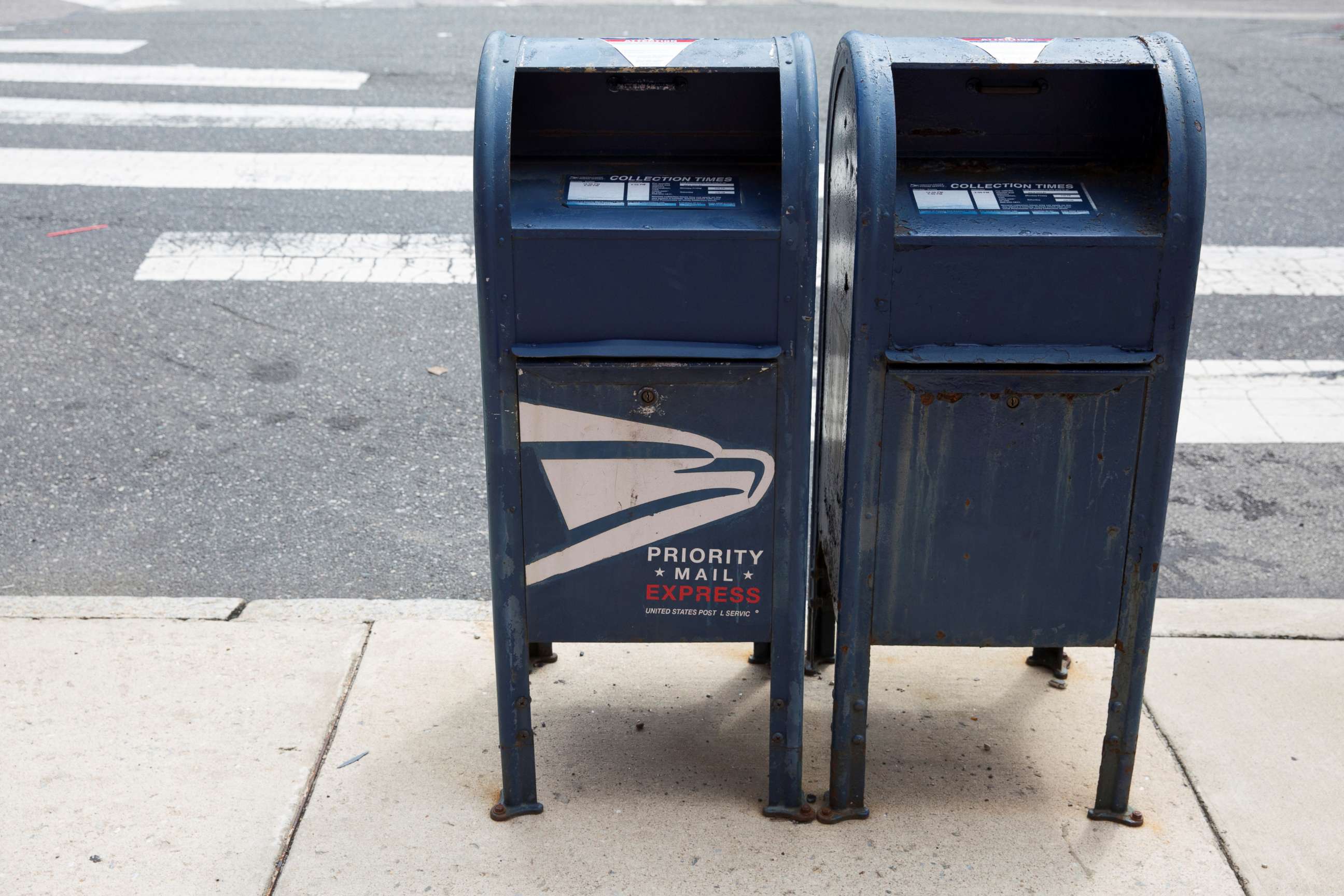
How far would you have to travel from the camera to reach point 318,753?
3.27 meters

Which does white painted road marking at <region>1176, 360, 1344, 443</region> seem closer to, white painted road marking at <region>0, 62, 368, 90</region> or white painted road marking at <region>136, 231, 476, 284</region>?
white painted road marking at <region>136, 231, 476, 284</region>

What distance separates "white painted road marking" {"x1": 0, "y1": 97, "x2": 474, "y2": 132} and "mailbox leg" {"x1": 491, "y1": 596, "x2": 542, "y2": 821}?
6789mm

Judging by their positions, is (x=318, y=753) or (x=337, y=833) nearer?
(x=337, y=833)

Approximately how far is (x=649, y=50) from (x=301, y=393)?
10.4 feet

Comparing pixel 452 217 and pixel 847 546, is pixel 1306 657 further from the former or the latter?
pixel 452 217

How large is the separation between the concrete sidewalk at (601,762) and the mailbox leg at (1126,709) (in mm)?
64

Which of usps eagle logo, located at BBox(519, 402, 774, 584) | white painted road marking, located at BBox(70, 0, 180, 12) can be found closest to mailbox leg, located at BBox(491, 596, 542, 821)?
usps eagle logo, located at BBox(519, 402, 774, 584)

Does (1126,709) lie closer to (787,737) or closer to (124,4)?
(787,737)

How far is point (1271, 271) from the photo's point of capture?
692 cm

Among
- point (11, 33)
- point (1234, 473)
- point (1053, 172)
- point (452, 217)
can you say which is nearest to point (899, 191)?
point (1053, 172)

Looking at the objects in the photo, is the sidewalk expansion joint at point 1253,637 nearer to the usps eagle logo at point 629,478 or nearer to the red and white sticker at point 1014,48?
the usps eagle logo at point 629,478

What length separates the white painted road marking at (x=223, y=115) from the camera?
8961 millimetres

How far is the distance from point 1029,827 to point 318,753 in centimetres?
180

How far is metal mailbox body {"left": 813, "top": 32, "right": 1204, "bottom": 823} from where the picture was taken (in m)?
2.63
